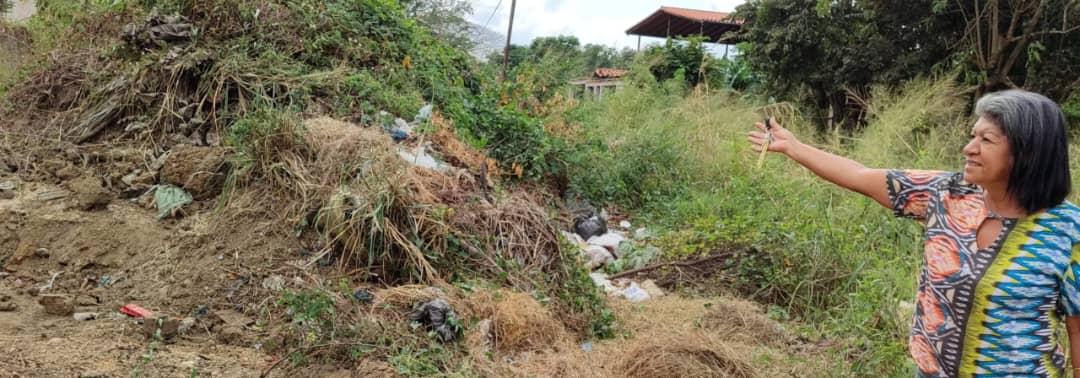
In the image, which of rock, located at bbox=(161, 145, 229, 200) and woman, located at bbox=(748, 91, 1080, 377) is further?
rock, located at bbox=(161, 145, 229, 200)

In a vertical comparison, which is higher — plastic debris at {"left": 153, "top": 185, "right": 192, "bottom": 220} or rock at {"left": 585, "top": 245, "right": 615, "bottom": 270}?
plastic debris at {"left": 153, "top": 185, "right": 192, "bottom": 220}

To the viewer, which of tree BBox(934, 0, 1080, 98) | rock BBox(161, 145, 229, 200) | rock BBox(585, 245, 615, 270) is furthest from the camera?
tree BBox(934, 0, 1080, 98)

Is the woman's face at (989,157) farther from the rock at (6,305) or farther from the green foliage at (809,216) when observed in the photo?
the rock at (6,305)

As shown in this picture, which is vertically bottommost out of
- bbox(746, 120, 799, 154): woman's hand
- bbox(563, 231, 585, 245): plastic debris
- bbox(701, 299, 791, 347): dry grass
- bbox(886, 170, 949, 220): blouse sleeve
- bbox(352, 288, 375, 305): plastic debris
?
bbox(563, 231, 585, 245): plastic debris

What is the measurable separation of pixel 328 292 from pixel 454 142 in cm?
226

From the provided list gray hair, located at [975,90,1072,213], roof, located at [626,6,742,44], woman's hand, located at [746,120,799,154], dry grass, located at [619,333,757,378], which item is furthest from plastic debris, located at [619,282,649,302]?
roof, located at [626,6,742,44]

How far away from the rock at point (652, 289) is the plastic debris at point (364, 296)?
1.74 metres

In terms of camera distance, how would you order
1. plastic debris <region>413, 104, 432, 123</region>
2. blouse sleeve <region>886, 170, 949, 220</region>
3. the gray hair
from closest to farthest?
the gray hair → blouse sleeve <region>886, 170, 949, 220</region> → plastic debris <region>413, 104, 432, 123</region>

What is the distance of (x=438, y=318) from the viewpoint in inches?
119

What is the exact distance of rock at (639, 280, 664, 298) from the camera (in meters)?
4.23

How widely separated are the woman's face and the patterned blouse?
0.27ft

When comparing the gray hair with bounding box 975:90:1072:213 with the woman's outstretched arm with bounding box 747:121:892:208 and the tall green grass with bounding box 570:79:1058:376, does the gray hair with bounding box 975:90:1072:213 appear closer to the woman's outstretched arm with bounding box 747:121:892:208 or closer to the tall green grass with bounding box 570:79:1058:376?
the woman's outstretched arm with bounding box 747:121:892:208

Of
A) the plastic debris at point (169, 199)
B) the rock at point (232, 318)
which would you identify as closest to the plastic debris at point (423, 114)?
the plastic debris at point (169, 199)

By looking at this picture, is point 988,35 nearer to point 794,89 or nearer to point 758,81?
point 794,89
